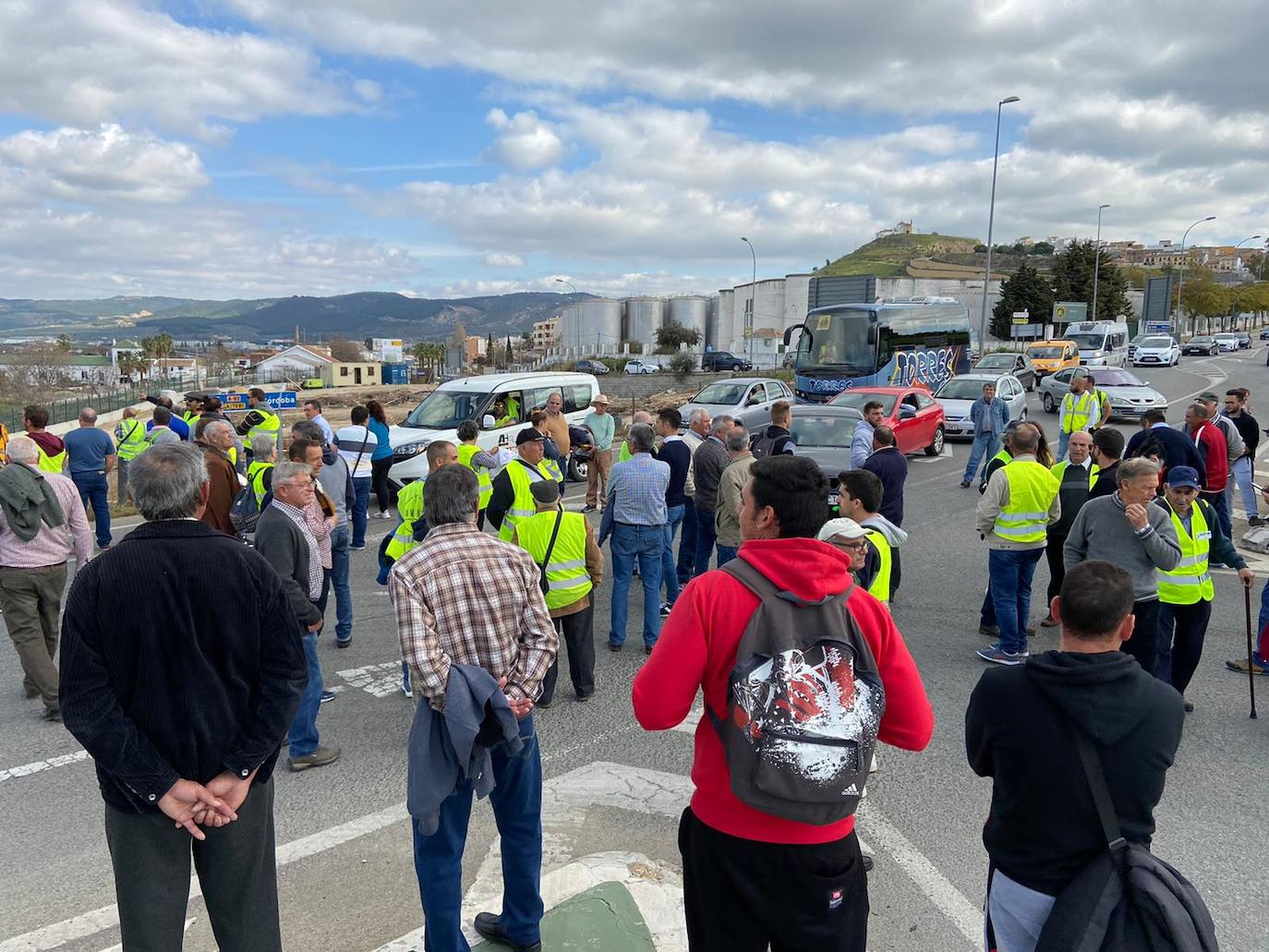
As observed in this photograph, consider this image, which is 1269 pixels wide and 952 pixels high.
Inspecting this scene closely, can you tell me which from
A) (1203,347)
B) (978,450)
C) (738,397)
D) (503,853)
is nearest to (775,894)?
(503,853)

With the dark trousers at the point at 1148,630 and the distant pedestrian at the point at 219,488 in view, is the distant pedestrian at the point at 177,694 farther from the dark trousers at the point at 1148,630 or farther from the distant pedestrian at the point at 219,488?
the dark trousers at the point at 1148,630

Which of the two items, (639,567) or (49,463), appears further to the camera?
(49,463)

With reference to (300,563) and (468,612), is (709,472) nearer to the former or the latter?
(300,563)

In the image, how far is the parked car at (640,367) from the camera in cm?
6453

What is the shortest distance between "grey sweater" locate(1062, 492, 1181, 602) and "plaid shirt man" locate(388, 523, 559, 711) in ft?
11.3

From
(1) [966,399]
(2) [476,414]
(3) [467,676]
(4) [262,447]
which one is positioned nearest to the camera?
(3) [467,676]

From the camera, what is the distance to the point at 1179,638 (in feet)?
17.2

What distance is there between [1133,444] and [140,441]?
1133cm

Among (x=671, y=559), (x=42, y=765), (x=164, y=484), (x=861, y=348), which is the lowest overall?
(x=42, y=765)

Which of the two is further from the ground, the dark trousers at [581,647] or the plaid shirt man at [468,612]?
the plaid shirt man at [468,612]

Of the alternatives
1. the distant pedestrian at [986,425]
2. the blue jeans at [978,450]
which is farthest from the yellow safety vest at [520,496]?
the blue jeans at [978,450]

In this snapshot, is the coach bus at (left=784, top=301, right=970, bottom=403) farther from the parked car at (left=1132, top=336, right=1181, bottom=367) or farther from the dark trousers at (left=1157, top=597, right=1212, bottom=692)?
the parked car at (left=1132, top=336, right=1181, bottom=367)

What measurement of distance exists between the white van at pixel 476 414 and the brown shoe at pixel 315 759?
7498mm

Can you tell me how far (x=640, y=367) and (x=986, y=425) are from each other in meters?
53.6
